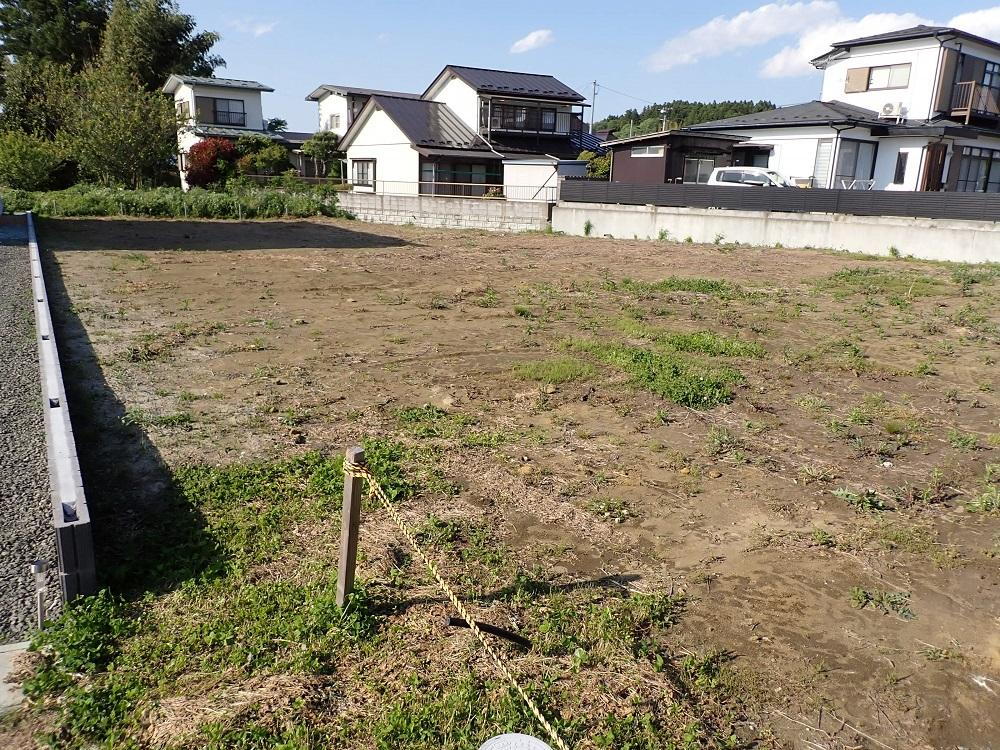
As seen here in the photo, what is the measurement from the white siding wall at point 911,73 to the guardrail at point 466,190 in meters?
11.5

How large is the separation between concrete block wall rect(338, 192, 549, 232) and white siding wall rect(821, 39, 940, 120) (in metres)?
13.0

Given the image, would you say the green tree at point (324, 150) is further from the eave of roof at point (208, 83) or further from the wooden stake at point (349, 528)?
the wooden stake at point (349, 528)

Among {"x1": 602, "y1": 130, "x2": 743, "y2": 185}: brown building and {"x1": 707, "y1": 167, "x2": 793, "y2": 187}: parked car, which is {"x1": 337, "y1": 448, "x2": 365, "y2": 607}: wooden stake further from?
{"x1": 602, "y1": 130, "x2": 743, "y2": 185}: brown building

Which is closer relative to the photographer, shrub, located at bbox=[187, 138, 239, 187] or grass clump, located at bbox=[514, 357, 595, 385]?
grass clump, located at bbox=[514, 357, 595, 385]

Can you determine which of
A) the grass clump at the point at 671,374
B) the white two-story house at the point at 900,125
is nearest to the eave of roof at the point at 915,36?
the white two-story house at the point at 900,125

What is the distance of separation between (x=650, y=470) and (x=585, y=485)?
53cm

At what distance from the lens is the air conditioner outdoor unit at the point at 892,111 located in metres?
23.3

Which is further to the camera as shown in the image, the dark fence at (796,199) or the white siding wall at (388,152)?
the white siding wall at (388,152)

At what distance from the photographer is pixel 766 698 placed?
8.57 ft

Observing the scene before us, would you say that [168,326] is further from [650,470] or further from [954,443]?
[954,443]

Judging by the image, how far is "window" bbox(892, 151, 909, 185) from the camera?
72.6ft

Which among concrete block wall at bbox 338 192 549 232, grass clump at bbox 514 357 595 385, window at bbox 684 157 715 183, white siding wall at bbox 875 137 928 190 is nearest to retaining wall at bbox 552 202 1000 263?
concrete block wall at bbox 338 192 549 232

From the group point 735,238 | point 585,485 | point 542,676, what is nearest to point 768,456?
point 585,485

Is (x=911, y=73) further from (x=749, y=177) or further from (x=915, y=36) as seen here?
(x=749, y=177)
